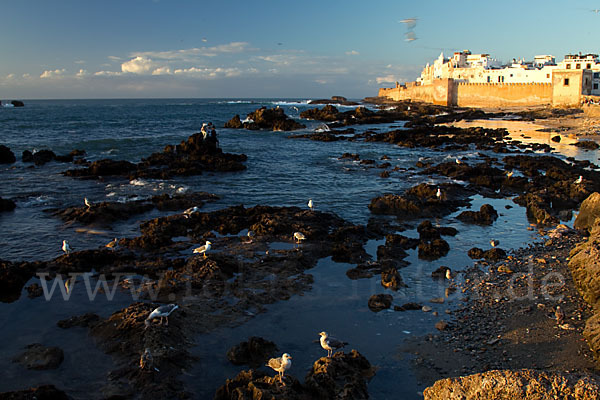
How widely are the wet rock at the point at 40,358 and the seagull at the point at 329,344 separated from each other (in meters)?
4.75

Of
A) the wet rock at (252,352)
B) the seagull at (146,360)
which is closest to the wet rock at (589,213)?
the wet rock at (252,352)

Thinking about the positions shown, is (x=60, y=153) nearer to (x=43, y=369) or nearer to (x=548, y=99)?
(x=43, y=369)

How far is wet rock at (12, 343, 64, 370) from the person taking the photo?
299 inches

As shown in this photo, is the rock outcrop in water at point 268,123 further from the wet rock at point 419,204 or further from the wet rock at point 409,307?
the wet rock at point 409,307

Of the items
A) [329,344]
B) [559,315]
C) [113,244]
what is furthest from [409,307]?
[113,244]

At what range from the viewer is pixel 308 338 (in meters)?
8.51

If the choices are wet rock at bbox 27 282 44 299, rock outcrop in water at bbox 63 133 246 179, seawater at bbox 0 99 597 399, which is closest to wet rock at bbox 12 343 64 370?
seawater at bbox 0 99 597 399

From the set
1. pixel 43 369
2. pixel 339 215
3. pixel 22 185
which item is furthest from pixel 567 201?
pixel 22 185

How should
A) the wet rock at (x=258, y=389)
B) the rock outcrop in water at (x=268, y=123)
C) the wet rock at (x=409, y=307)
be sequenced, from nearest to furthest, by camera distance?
the wet rock at (x=258, y=389) → the wet rock at (x=409, y=307) → the rock outcrop in water at (x=268, y=123)

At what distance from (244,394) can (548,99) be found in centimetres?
8276

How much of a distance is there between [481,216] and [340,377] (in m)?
11.3

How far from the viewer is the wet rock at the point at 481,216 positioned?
15.9 meters

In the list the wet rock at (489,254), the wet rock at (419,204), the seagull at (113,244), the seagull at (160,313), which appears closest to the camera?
the seagull at (160,313)

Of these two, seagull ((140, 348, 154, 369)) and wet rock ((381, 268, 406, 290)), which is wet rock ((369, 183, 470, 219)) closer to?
wet rock ((381, 268, 406, 290))
